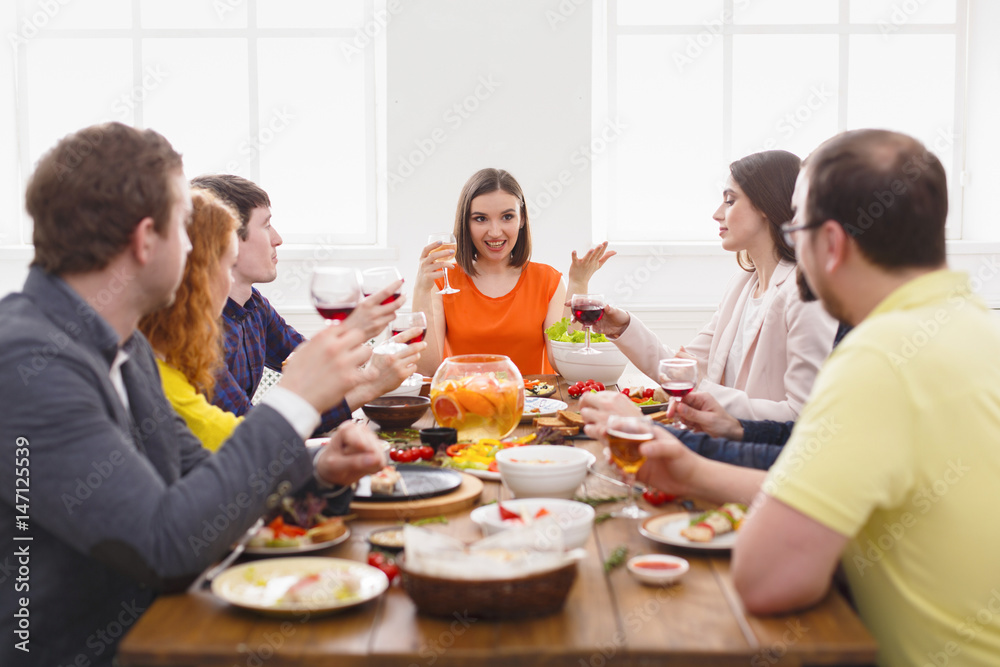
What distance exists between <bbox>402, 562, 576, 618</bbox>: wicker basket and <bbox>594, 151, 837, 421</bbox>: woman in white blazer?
1.27 metres

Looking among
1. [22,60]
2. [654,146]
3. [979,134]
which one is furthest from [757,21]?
[22,60]

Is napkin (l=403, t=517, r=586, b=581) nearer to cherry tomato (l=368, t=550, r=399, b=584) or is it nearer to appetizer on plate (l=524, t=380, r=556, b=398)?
cherry tomato (l=368, t=550, r=399, b=584)

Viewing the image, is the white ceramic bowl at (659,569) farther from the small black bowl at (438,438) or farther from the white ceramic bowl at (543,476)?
the small black bowl at (438,438)

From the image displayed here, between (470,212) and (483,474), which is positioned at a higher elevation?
(470,212)

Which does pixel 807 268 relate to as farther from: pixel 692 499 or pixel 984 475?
pixel 692 499

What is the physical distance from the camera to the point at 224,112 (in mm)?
5449

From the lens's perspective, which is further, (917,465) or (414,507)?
(414,507)

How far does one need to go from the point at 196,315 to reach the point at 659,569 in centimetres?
107

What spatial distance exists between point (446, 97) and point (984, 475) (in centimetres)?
431

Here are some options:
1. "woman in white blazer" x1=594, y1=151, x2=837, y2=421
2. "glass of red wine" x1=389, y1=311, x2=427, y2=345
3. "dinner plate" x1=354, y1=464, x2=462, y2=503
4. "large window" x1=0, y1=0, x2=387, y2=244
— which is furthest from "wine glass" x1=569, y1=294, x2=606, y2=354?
"large window" x1=0, y1=0, x2=387, y2=244

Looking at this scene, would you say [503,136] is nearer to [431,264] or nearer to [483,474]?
[431,264]

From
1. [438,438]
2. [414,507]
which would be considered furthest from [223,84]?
[414,507]

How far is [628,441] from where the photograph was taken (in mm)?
1502

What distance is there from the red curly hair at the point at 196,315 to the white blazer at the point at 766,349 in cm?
126
